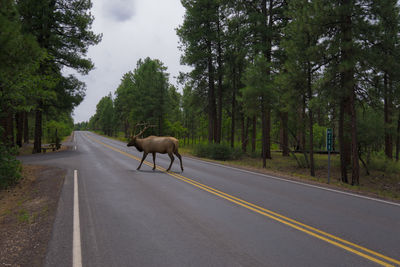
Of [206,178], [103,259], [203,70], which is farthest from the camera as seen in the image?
[203,70]

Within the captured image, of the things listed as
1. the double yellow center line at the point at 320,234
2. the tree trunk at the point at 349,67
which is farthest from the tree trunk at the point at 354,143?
the double yellow center line at the point at 320,234

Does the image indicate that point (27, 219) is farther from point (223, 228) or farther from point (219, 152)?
point (219, 152)

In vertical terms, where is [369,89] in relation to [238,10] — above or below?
below

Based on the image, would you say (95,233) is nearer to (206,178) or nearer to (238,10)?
(206,178)

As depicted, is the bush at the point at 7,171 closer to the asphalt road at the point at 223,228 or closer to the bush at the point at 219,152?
the asphalt road at the point at 223,228

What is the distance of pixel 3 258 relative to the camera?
3.81 metres

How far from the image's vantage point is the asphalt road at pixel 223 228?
3848 millimetres

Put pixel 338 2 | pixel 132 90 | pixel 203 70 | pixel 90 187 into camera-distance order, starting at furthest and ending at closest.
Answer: pixel 132 90, pixel 203 70, pixel 338 2, pixel 90 187

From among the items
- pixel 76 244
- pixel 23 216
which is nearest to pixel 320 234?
pixel 76 244

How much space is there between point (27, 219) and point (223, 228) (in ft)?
Answer: 15.0

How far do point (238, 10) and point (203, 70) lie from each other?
726 centimetres

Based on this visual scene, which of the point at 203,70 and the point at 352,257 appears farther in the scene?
the point at 203,70

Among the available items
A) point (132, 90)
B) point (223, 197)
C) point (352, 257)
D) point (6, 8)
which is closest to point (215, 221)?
point (223, 197)

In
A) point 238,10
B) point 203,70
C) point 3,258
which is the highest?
point 238,10
